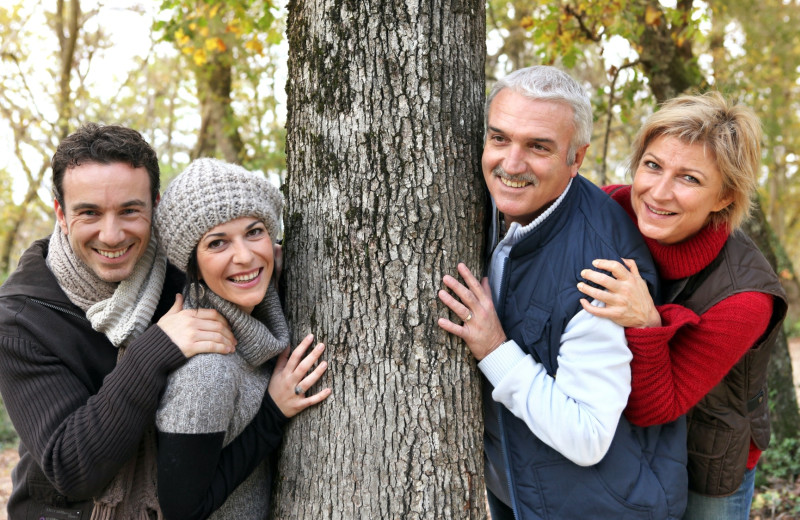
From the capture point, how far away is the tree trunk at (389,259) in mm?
2291

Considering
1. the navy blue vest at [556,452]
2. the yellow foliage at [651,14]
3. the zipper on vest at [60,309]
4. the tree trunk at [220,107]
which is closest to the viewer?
the navy blue vest at [556,452]

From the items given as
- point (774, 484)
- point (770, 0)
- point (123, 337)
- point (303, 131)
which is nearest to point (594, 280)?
point (303, 131)

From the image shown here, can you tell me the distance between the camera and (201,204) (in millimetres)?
2242

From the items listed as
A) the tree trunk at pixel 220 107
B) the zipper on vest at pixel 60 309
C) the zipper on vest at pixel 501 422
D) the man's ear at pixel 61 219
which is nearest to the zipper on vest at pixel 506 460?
the zipper on vest at pixel 501 422

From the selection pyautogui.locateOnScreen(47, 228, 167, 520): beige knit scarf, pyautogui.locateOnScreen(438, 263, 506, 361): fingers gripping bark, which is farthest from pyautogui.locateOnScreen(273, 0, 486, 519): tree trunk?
pyautogui.locateOnScreen(47, 228, 167, 520): beige knit scarf

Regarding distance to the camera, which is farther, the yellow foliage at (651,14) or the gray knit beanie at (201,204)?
the yellow foliage at (651,14)

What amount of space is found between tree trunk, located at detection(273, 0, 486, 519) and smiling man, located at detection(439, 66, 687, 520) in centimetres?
13

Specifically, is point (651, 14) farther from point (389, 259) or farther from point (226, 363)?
point (226, 363)

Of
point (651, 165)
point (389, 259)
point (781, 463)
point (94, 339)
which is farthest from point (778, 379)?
point (94, 339)

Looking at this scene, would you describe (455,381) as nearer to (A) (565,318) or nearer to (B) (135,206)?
(A) (565,318)

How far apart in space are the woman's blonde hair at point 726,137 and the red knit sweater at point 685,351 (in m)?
0.36

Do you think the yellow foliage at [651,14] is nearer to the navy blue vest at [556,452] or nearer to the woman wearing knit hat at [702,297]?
the woman wearing knit hat at [702,297]

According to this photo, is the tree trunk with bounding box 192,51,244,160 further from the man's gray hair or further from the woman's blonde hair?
the woman's blonde hair

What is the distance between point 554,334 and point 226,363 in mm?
1164
